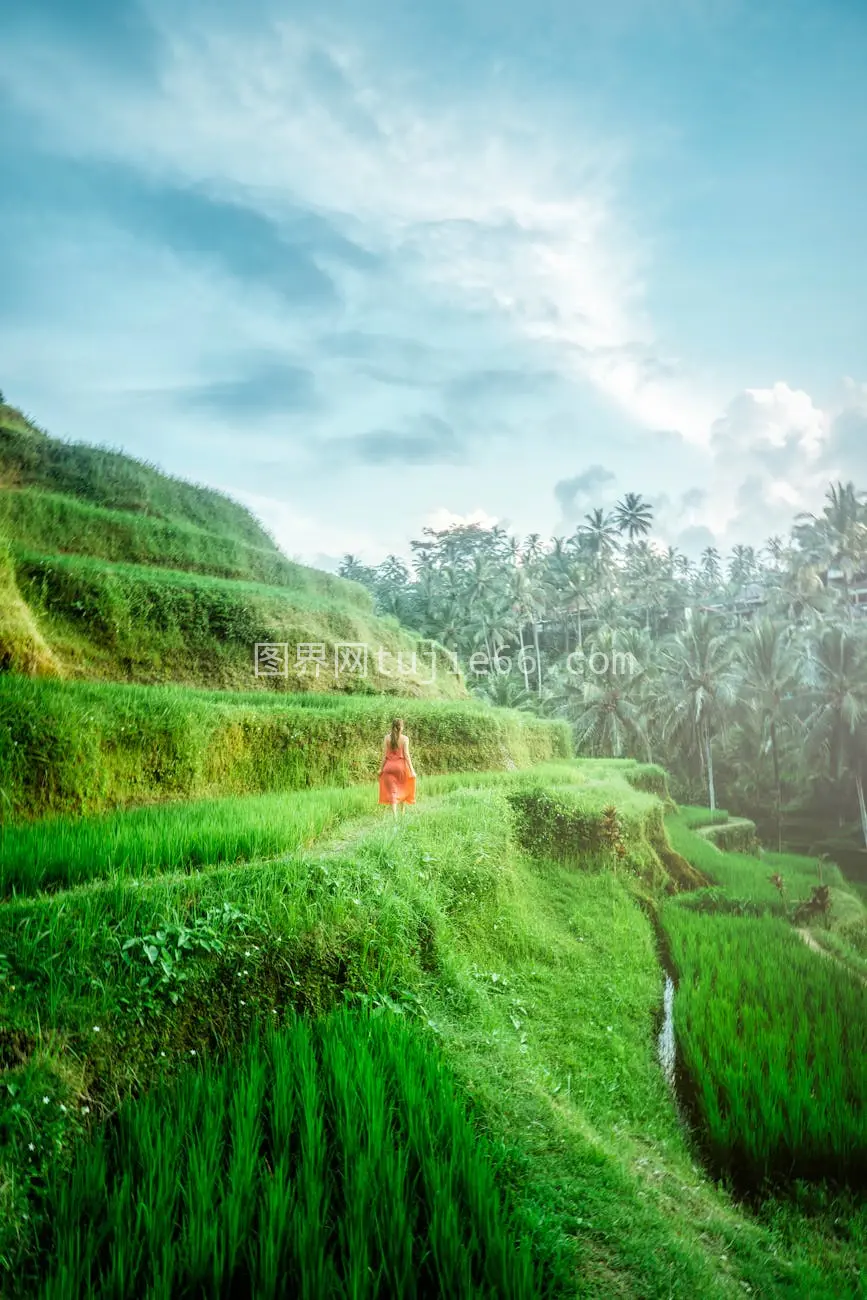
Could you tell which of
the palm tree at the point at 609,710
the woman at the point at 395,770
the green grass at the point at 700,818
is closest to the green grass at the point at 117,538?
the woman at the point at 395,770

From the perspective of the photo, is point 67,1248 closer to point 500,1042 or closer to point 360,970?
point 360,970

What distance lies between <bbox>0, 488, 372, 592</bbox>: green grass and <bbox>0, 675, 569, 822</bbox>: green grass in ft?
4.71

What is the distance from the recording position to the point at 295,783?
3904mm

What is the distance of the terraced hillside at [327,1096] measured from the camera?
1421mm

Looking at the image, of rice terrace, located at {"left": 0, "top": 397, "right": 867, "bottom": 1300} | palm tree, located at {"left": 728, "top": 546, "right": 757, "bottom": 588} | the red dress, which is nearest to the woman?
the red dress

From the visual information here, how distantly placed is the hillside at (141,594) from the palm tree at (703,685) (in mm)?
7877

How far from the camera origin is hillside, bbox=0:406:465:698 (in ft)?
11.2

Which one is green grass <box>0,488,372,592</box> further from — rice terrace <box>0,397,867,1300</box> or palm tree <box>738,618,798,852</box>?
palm tree <box>738,618,798,852</box>

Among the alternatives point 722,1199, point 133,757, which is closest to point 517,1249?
point 722,1199

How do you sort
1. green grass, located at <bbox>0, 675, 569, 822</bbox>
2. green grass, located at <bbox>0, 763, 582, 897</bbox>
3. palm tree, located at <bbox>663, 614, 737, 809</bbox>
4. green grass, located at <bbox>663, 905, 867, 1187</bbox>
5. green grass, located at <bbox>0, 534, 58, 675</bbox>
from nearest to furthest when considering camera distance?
green grass, located at <bbox>0, 763, 582, 897</bbox>
green grass, located at <bbox>0, 675, 569, 822</bbox>
green grass, located at <bbox>663, 905, 867, 1187</bbox>
green grass, located at <bbox>0, 534, 58, 675</bbox>
palm tree, located at <bbox>663, 614, 737, 809</bbox>

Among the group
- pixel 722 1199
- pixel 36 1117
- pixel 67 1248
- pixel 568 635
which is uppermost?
pixel 568 635

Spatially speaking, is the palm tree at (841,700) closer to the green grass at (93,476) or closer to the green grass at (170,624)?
the green grass at (170,624)

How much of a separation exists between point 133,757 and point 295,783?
3.92ft

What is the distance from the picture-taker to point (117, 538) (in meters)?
4.75
